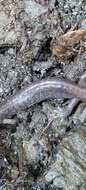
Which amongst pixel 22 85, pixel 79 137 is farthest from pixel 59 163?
pixel 22 85

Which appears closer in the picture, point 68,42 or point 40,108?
point 40,108

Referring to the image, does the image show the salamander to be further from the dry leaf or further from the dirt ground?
the dry leaf

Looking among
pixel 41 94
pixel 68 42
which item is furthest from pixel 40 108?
pixel 68 42

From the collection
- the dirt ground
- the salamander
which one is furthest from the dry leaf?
the salamander

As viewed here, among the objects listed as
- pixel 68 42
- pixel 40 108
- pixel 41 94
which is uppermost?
pixel 68 42

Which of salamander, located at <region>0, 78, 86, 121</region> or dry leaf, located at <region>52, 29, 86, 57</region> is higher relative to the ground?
dry leaf, located at <region>52, 29, 86, 57</region>

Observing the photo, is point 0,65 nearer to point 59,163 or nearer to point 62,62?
point 62,62

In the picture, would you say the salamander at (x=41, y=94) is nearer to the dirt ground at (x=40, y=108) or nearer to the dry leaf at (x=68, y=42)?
the dirt ground at (x=40, y=108)

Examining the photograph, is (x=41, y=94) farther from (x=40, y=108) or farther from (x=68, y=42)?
(x=68, y=42)
